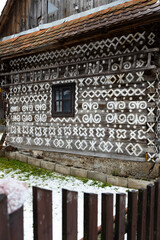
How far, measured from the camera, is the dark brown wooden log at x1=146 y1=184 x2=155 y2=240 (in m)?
1.76

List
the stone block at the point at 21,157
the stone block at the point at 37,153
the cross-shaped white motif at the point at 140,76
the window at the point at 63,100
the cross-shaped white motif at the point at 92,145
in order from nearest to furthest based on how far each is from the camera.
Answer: the cross-shaped white motif at the point at 140,76
the cross-shaped white motif at the point at 92,145
the window at the point at 63,100
the stone block at the point at 37,153
the stone block at the point at 21,157

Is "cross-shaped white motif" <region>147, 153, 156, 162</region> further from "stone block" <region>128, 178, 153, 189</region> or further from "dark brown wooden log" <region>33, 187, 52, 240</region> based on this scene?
"dark brown wooden log" <region>33, 187, 52, 240</region>

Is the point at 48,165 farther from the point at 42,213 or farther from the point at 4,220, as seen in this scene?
the point at 4,220

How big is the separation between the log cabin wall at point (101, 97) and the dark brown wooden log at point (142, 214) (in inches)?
143

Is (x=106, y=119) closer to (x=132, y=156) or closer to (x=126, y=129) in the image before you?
(x=126, y=129)

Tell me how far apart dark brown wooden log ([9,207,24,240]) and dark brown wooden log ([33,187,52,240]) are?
140 mm

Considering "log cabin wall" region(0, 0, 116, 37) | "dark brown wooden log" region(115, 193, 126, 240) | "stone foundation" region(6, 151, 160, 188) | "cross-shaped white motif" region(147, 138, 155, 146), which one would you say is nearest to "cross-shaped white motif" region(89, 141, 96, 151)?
"stone foundation" region(6, 151, 160, 188)

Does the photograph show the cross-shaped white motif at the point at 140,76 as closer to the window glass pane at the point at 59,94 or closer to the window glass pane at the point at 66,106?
the window glass pane at the point at 66,106

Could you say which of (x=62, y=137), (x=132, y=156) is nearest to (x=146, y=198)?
(x=132, y=156)

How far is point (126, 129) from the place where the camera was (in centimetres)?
553

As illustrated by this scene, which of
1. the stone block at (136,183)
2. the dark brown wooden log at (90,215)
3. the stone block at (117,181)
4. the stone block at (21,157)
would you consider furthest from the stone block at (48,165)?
the dark brown wooden log at (90,215)

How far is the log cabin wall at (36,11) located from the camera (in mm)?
6715

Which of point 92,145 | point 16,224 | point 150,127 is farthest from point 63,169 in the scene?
point 16,224

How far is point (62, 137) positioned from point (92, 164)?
1470 mm
